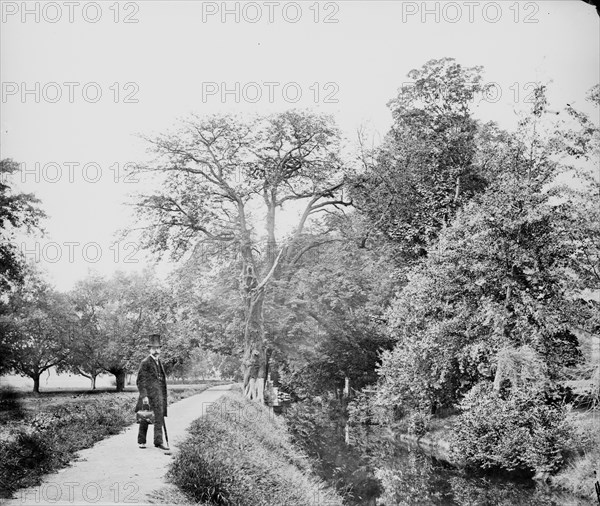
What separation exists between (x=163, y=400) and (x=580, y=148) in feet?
28.5

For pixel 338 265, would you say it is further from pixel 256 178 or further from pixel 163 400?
pixel 163 400

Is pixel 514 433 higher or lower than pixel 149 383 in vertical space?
lower

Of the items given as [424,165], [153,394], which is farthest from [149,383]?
[424,165]

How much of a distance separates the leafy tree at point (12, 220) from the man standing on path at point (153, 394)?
2096mm

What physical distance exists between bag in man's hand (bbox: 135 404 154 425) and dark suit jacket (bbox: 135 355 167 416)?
6 centimetres

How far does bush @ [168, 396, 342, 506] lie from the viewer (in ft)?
16.9

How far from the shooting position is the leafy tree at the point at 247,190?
9.10 metres

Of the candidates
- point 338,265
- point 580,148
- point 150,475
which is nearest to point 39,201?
point 150,475

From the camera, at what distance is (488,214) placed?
33.6 ft

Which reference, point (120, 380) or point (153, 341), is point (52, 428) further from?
point (153, 341)

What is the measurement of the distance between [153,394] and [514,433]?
6.47 meters

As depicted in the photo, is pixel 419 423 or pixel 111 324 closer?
pixel 111 324

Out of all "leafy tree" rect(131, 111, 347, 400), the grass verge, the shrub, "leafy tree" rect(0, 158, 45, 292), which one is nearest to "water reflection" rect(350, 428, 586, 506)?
the shrub

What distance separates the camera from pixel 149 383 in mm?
6121
